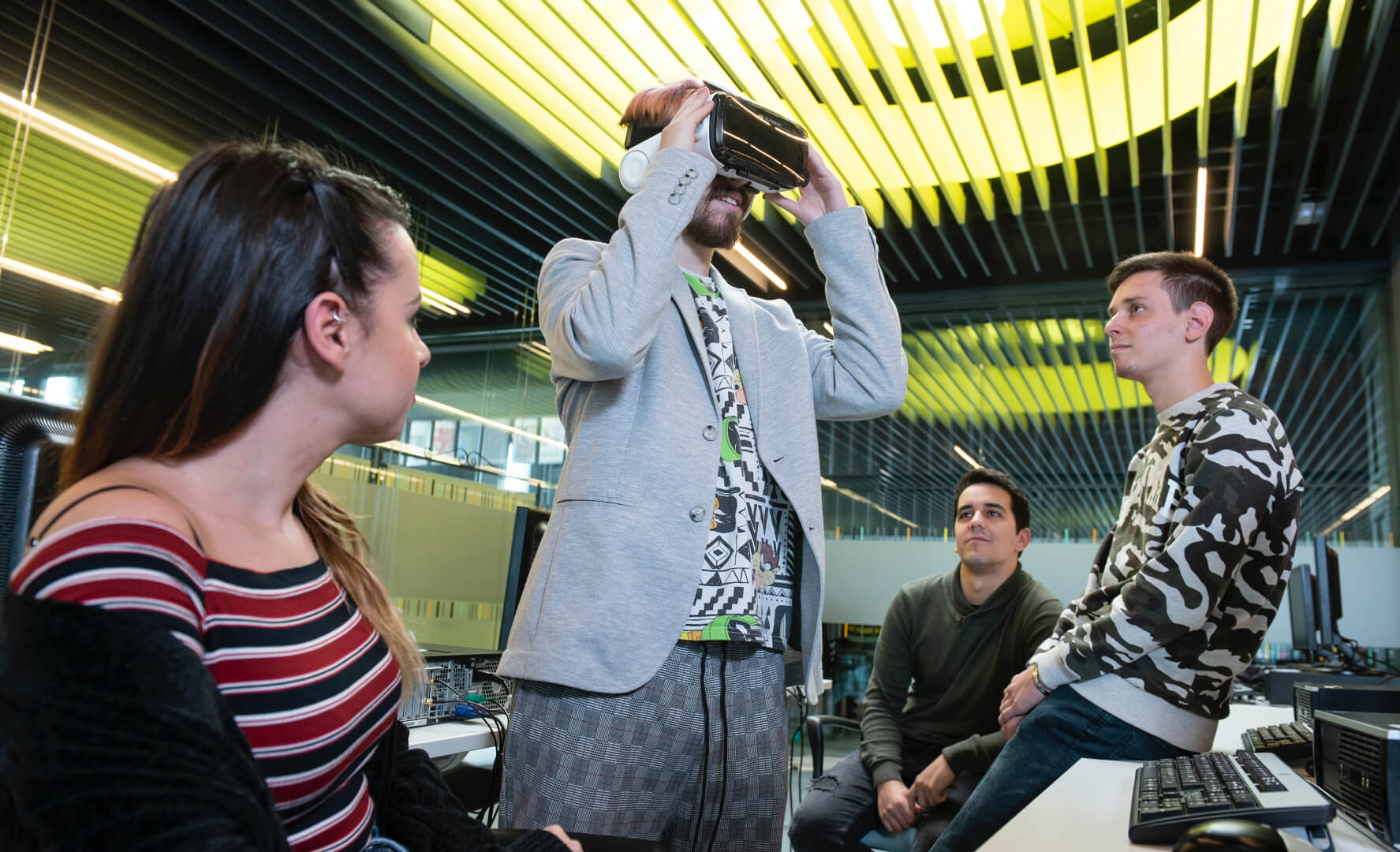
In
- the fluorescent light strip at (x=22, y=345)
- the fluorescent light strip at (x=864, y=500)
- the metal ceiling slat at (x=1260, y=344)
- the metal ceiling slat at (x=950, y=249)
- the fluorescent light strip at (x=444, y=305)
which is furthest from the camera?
the fluorescent light strip at (x=864, y=500)

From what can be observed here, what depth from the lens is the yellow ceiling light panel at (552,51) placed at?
3.48 metres

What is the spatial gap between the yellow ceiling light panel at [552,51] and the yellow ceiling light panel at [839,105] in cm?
75

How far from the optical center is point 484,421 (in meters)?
5.55

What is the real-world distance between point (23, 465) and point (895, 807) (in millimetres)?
2214

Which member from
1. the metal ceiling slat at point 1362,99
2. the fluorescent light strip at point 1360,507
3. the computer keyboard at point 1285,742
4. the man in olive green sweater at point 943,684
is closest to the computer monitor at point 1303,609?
the man in olive green sweater at point 943,684

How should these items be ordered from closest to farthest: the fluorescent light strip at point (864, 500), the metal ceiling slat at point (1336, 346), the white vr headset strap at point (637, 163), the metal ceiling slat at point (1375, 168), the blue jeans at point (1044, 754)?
the white vr headset strap at point (637, 163)
the blue jeans at point (1044, 754)
the metal ceiling slat at point (1375, 168)
the metal ceiling slat at point (1336, 346)
the fluorescent light strip at point (864, 500)

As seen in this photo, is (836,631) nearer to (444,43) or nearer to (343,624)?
(444,43)

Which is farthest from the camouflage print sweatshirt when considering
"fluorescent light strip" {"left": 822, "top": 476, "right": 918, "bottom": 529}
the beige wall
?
"fluorescent light strip" {"left": 822, "top": 476, "right": 918, "bottom": 529}

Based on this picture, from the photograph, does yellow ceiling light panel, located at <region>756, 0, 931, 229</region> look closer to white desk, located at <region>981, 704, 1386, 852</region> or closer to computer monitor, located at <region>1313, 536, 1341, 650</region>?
computer monitor, located at <region>1313, 536, 1341, 650</region>

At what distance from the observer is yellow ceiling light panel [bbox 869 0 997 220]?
3.45m

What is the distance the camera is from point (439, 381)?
5238 millimetres

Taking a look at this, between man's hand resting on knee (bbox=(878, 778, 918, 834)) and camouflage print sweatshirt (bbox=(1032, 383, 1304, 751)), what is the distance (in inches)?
43.6

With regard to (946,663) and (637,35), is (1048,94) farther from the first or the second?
(946,663)

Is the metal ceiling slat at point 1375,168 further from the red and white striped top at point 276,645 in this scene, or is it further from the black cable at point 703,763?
the red and white striped top at point 276,645
